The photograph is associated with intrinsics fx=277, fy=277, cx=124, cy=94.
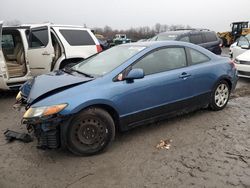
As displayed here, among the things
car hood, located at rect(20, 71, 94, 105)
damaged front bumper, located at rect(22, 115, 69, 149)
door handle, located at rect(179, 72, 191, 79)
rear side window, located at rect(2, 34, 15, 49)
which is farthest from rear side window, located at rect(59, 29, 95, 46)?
damaged front bumper, located at rect(22, 115, 69, 149)

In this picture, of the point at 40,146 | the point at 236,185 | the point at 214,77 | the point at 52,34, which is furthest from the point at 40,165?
the point at 52,34

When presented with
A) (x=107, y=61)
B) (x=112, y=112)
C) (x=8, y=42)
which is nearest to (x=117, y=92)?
(x=112, y=112)

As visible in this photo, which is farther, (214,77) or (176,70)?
(214,77)

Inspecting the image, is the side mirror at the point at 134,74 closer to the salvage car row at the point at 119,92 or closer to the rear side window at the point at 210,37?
the salvage car row at the point at 119,92

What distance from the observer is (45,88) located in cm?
392

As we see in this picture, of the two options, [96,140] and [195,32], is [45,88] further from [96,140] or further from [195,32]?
[195,32]

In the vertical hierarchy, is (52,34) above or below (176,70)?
above

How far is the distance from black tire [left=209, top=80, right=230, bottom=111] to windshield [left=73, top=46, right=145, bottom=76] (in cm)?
186

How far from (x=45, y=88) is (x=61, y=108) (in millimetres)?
572

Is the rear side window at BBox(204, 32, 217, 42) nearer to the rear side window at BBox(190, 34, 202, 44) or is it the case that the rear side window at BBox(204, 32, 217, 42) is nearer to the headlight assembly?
the rear side window at BBox(190, 34, 202, 44)

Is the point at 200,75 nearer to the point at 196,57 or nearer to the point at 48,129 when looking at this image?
the point at 196,57

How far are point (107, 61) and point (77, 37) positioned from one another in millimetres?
3705

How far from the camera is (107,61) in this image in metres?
4.64

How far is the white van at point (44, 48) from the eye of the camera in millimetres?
7543
